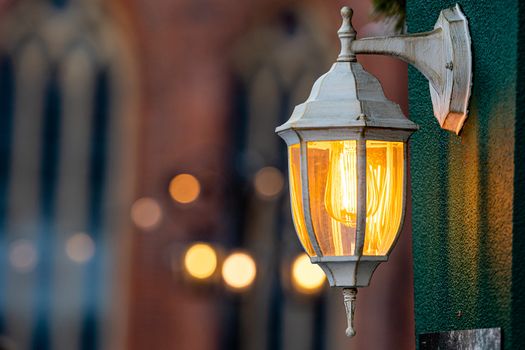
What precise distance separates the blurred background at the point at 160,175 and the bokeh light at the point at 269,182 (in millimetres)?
27

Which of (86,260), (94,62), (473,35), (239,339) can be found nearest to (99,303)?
(86,260)

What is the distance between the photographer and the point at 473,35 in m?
3.20

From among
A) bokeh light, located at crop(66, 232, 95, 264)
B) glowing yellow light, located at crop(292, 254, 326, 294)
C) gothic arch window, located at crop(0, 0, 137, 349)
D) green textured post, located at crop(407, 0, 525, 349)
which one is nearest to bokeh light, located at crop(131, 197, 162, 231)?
gothic arch window, located at crop(0, 0, 137, 349)

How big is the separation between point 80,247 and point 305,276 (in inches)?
108

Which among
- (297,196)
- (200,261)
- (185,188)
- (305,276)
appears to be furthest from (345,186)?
(185,188)

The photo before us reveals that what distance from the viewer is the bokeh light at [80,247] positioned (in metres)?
16.1

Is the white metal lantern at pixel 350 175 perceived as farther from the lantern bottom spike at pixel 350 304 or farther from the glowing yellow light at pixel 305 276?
the glowing yellow light at pixel 305 276

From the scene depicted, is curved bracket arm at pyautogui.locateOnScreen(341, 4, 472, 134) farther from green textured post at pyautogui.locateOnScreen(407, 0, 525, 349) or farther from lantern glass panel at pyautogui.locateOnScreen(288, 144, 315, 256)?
lantern glass panel at pyautogui.locateOnScreen(288, 144, 315, 256)

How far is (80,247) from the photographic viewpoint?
16.2m

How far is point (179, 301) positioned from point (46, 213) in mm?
1938

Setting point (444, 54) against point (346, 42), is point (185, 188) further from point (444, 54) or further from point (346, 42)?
point (444, 54)

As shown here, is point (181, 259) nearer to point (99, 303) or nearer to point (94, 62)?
point (99, 303)

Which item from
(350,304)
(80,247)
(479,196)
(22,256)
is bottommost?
(350,304)

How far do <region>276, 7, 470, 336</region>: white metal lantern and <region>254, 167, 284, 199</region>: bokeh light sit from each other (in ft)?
40.0
